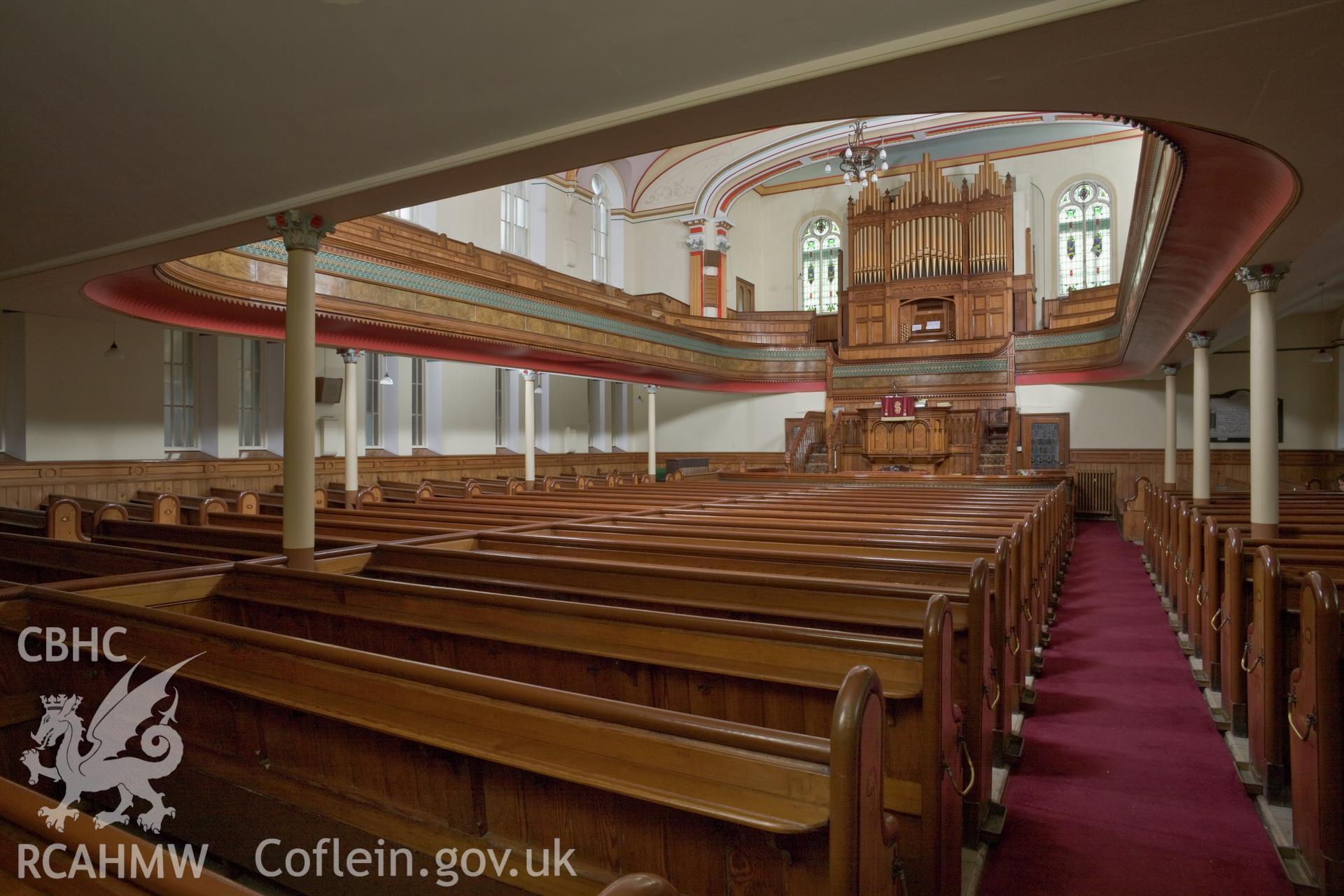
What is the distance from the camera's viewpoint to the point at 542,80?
10.2 ft

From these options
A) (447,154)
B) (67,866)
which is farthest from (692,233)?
(67,866)

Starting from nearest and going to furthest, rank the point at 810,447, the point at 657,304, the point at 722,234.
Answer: the point at 810,447 < the point at 657,304 < the point at 722,234

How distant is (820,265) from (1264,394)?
16.0 metres

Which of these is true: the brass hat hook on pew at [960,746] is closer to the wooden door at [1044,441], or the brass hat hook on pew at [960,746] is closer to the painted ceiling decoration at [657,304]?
the painted ceiling decoration at [657,304]

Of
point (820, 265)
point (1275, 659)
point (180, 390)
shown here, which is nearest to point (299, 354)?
point (1275, 659)

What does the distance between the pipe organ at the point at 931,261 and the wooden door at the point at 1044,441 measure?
2.06 m

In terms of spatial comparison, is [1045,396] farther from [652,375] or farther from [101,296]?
[101,296]

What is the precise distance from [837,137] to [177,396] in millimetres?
14679

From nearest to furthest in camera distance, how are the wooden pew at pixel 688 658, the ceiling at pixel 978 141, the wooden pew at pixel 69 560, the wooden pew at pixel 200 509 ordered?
the wooden pew at pixel 688 658 → the wooden pew at pixel 69 560 → the wooden pew at pixel 200 509 → the ceiling at pixel 978 141

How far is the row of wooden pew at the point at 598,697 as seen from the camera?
147cm

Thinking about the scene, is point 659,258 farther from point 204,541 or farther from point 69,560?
point 69,560

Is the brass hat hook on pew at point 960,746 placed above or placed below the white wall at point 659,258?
below

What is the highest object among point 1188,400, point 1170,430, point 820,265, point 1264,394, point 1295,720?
point 820,265

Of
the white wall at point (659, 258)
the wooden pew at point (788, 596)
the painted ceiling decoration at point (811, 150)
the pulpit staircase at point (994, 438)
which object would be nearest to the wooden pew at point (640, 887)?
the wooden pew at point (788, 596)
